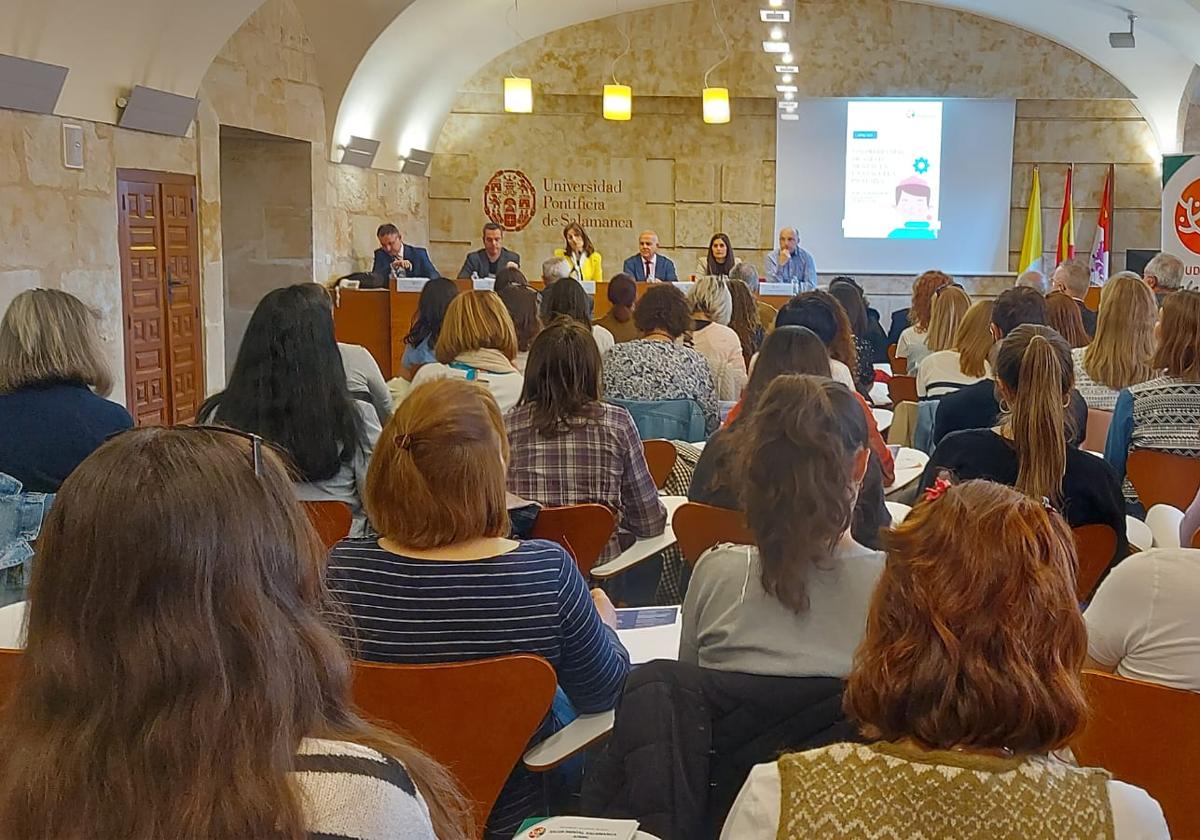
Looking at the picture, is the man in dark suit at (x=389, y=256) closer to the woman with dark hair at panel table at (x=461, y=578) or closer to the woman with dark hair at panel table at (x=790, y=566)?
the woman with dark hair at panel table at (x=461, y=578)

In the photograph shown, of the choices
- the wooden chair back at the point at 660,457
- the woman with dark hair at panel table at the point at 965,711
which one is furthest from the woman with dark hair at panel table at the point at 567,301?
the woman with dark hair at panel table at the point at 965,711

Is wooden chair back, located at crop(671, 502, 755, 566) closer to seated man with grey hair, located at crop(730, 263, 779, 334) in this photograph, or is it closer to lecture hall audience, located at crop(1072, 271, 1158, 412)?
lecture hall audience, located at crop(1072, 271, 1158, 412)

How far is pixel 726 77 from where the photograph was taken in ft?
42.7

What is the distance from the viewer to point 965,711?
137cm

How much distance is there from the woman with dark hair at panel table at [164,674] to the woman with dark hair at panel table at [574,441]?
248cm

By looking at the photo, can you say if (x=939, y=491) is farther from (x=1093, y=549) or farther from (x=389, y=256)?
(x=389, y=256)

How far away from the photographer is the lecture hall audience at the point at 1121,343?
469 centimetres

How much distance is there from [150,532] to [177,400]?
7.57 meters

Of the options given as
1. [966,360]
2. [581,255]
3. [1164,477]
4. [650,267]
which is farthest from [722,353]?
[581,255]

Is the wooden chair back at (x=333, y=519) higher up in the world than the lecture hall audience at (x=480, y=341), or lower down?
lower down

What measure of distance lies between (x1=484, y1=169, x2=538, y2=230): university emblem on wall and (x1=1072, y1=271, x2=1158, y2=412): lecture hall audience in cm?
923

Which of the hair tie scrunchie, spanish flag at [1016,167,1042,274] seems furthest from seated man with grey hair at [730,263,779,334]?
the hair tie scrunchie

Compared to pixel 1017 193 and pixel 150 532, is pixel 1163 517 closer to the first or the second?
pixel 150 532

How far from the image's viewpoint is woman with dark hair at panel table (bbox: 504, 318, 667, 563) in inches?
140
